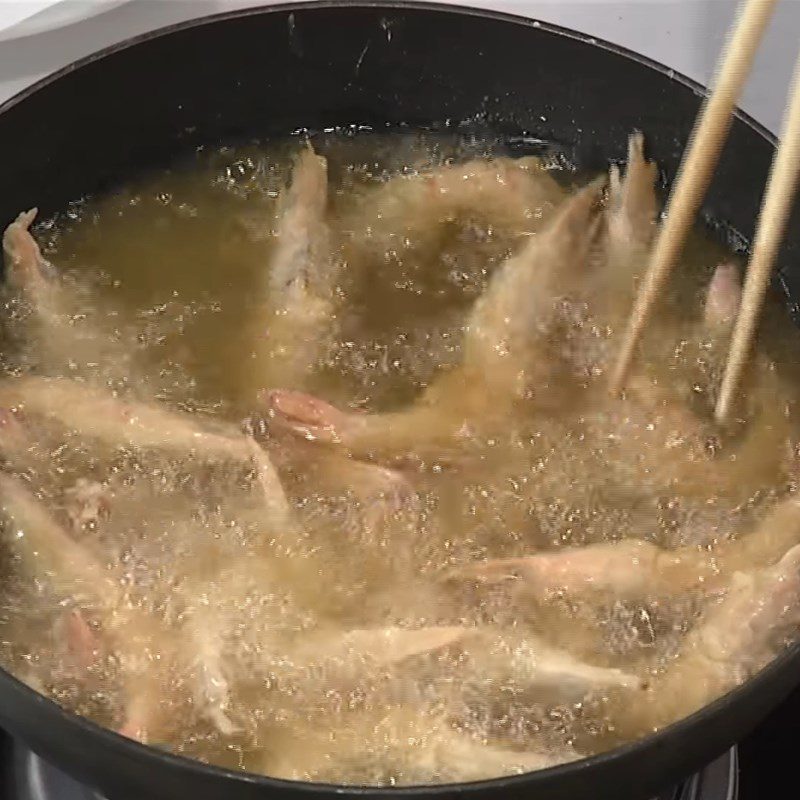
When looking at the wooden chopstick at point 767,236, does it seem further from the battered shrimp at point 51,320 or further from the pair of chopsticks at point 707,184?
the battered shrimp at point 51,320

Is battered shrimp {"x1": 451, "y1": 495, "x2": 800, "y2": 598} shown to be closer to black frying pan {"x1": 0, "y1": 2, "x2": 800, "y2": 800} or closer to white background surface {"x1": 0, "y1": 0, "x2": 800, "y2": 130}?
black frying pan {"x1": 0, "y1": 2, "x2": 800, "y2": 800}

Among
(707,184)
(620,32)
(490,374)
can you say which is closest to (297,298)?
(490,374)

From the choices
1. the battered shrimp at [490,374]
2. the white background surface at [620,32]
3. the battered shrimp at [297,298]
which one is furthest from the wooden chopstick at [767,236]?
the white background surface at [620,32]

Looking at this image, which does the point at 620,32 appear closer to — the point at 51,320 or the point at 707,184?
the point at 707,184

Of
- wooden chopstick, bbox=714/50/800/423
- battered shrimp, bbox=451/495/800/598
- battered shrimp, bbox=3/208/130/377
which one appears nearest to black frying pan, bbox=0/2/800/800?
battered shrimp, bbox=3/208/130/377

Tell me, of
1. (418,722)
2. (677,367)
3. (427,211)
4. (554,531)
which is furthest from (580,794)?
(427,211)

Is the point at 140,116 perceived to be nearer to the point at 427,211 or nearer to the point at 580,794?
the point at 427,211

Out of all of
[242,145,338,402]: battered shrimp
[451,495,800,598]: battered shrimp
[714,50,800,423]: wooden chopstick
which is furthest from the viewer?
[242,145,338,402]: battered shrimp

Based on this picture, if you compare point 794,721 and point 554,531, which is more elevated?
point 554,531
